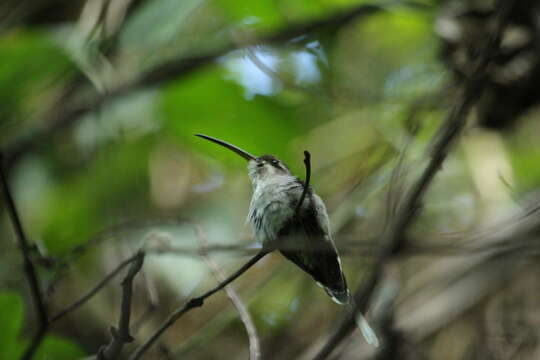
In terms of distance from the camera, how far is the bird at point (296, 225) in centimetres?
190

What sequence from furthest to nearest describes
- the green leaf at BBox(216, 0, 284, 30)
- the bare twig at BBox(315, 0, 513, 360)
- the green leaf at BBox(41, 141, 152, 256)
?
the green leaf at BBox(41, 141, 152, 256), the green leaf at BBox(216, 0, 284, 30), the bare twig at BBox(315, 0, 513, 360)

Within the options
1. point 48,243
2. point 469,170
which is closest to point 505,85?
point 469,170

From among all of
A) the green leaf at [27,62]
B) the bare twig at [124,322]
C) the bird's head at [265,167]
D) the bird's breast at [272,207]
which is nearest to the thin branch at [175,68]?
the green leaf at [27,62]

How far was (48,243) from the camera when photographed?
3.30 m

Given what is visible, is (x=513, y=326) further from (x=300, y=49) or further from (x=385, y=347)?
(x=300, y=49)

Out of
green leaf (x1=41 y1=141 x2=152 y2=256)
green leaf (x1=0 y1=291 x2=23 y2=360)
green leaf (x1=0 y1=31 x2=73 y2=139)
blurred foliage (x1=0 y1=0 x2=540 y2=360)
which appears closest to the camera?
green leaf (x1=0 y1=291 x2=23 y2=360)

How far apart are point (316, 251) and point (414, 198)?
0.59 metres

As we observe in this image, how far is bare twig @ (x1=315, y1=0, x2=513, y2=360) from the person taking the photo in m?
1.28

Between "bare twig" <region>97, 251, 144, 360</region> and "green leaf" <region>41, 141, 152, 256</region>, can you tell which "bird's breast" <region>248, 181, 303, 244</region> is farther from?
"green leaf" <region>41, 141, 152, 256</region>

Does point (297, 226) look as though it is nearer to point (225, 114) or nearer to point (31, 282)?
point (31, 282)

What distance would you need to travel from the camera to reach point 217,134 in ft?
8.36

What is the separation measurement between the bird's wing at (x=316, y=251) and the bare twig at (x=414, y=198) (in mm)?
406

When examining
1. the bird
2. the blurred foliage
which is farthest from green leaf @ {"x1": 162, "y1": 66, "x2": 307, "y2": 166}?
the bird

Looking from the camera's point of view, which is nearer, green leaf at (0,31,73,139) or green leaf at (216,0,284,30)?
green leaf at (0,31,73,139)
